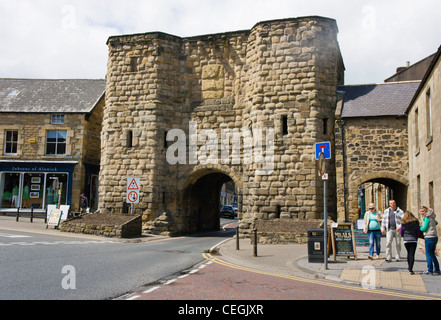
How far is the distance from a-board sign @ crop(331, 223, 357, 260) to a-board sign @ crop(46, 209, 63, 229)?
14.5 metres

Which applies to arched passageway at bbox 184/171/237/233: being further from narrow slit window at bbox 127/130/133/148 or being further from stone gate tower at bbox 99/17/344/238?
narrow slit window at bbox 127/130/133/148

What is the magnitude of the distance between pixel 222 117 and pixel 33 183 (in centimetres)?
1604

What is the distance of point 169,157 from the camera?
23172mm

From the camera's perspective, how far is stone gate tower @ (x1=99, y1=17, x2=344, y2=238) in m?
20.5

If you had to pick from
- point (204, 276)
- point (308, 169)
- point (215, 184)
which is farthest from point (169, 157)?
point (204, 276)

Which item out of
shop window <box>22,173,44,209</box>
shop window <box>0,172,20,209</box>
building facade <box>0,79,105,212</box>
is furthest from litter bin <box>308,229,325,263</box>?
shop window <box>0,172,20,209</box>

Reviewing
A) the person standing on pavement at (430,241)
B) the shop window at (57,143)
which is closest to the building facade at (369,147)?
the person standing on pavement at (430,241)

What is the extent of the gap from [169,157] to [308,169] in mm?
7431

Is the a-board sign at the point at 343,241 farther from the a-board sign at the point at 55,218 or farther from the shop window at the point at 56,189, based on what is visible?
the shop window at the point at 56,189

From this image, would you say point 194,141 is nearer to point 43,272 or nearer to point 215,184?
point 215,184

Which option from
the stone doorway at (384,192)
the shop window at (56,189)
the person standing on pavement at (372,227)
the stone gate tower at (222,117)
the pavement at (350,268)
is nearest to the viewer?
the pavement at (350,268)

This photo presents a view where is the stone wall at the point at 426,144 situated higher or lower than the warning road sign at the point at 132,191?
higher

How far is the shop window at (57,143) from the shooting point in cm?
3097

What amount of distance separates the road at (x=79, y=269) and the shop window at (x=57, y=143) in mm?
16465
